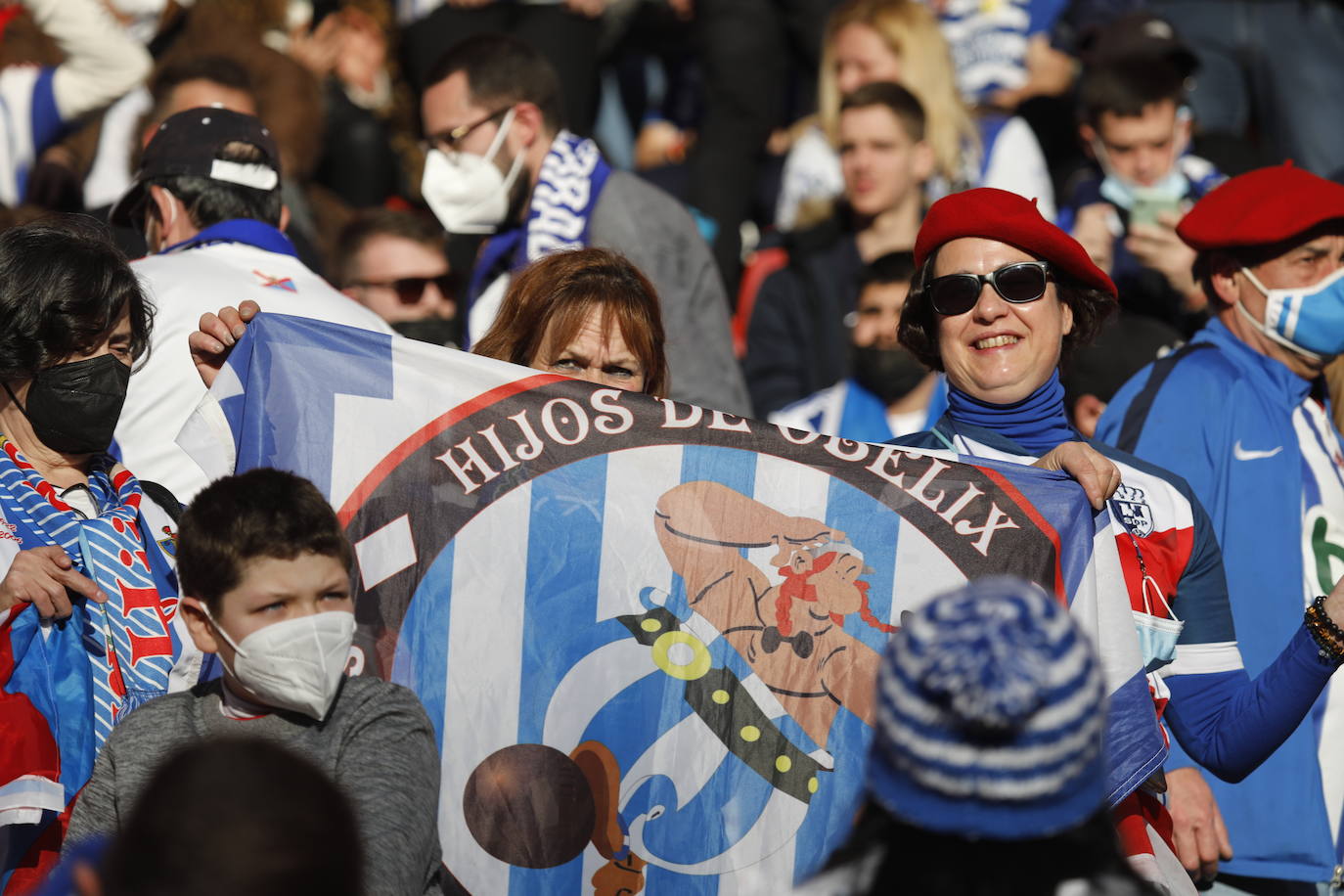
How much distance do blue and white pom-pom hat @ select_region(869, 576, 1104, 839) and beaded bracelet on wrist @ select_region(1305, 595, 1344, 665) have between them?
1610 mm

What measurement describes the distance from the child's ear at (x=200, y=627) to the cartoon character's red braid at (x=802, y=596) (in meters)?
1.18

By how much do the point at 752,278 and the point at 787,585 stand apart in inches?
155

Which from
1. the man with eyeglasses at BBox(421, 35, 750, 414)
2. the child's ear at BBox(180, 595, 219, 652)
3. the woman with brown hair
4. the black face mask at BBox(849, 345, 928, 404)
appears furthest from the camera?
the black face mask at BBox(849, 345, 928, 404)

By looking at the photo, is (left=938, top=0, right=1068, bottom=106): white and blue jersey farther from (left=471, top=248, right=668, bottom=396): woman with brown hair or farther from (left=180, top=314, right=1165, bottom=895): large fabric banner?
(left=180, top=314, right=1165, bottom=895): large fabric banner

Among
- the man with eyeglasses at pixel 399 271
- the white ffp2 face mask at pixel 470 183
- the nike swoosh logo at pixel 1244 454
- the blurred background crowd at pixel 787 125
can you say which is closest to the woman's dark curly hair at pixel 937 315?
the nike swoosh logo at pixel 1244 454

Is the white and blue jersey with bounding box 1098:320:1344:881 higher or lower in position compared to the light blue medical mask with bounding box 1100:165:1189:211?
lower

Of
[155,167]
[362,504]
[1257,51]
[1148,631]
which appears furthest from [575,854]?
[1257,51]

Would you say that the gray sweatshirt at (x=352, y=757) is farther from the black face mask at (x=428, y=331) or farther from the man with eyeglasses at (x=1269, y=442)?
the black face mask at (x=428, y=331)

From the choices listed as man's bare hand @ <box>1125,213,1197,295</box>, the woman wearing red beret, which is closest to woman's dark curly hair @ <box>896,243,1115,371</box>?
the woman wearing red beret

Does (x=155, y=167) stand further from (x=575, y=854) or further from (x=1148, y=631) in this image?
(x=1148, y=631)

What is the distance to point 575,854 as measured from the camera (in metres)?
3.30

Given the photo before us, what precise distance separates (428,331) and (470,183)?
72 centimetres

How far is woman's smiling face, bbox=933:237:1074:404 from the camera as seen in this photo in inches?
146

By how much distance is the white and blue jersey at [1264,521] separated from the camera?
13.9 ft
